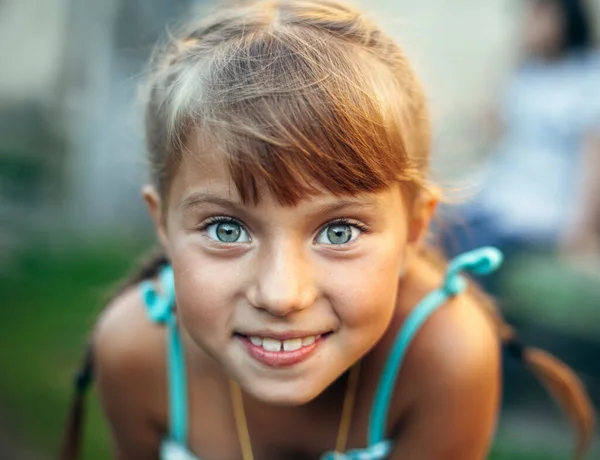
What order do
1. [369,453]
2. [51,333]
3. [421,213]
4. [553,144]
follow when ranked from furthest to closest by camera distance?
[51,333] → [553,144] → [369,453] → [421,213]

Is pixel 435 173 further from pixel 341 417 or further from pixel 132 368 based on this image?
pixel 132 368

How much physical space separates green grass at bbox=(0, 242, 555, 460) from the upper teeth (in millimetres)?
1516

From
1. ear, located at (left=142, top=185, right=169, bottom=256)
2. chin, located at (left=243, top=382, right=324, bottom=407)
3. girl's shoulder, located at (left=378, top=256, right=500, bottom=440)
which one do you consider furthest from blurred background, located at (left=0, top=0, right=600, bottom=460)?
chin, located at (left=243, top=382, right=324, bottom=407)

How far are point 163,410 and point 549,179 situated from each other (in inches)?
83.3

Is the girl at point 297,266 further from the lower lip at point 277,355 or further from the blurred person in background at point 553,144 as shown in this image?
the blurred person in background at point 553,144

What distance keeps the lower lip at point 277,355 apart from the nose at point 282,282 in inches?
3.8

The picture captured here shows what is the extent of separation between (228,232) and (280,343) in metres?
0.21

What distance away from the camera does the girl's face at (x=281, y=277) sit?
1.30m

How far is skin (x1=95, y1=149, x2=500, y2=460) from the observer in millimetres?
1320

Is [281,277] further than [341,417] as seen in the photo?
No

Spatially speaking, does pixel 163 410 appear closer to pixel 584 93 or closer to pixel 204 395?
pixel 204 395

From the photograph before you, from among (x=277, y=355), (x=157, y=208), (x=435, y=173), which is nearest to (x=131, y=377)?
(x=157, y=208)

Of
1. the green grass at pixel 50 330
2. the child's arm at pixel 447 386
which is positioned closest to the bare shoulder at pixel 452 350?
the child's arm at pixel 447 386

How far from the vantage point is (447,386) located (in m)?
1.62
